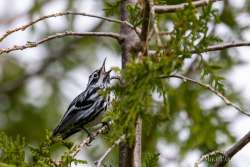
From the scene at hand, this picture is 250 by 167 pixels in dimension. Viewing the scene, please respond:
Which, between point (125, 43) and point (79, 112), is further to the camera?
point (79, 112)

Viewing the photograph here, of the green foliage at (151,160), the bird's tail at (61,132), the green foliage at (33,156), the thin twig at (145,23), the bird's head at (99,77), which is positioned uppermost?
the thin twig at (145,23)

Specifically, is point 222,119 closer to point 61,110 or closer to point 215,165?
point 61,110

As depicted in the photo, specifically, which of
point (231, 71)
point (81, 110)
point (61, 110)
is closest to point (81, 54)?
point (61, 110)

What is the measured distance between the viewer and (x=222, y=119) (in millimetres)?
8922

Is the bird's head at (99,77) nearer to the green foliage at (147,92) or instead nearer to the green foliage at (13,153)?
the green foliage at (147,92)

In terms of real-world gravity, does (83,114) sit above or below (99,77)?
below

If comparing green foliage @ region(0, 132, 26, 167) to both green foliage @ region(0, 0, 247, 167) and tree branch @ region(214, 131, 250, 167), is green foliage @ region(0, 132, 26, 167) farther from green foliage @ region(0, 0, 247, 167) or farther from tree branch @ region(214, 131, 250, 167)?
tree branch @ region(214, 131, 250, 167)

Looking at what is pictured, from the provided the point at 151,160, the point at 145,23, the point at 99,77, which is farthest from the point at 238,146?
the point at 99,77

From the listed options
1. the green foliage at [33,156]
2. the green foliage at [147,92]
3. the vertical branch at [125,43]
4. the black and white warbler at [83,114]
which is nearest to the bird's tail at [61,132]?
the black and white warbler at [83,114]

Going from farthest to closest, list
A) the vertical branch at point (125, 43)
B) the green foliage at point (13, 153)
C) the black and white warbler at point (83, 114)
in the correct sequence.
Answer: the black and white warbler at point (83, 114), the vertical branch at point (125, 43), the green foliage at point (13, 153)

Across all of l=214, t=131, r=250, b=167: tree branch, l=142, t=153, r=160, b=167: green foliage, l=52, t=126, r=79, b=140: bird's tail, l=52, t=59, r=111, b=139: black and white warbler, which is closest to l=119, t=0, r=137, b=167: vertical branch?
l=142, t=153, r=160, b=167: green foliage

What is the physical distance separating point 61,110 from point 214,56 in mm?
3037

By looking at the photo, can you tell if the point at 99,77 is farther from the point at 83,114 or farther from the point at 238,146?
the point at 238,146

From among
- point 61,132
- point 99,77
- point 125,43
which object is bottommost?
point 61,132
